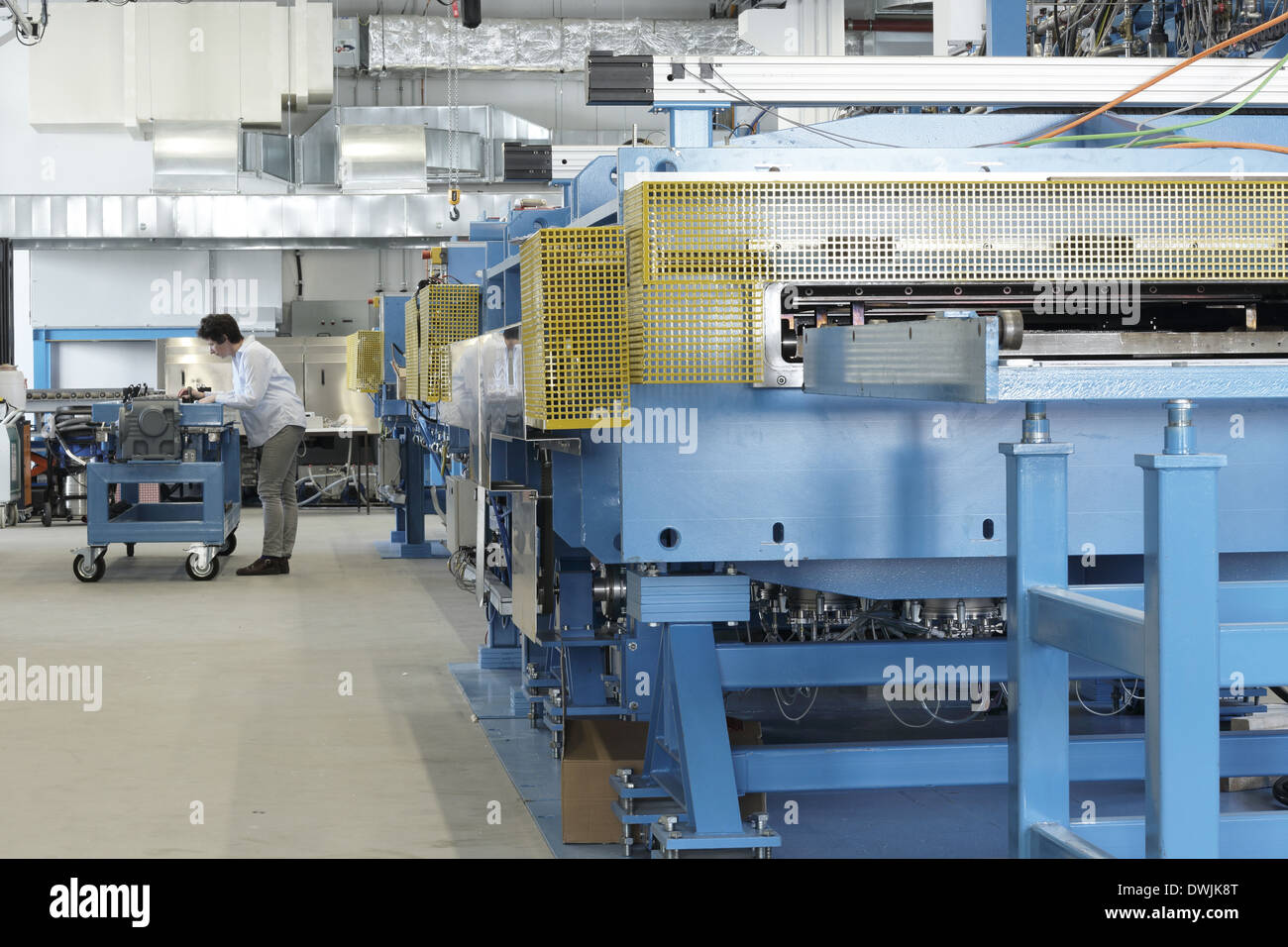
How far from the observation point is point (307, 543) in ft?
28.6

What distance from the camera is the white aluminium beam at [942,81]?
249 centimetres

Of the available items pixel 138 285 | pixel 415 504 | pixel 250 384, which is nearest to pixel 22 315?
pixel 138 285

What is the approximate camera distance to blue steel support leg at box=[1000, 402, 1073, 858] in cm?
176

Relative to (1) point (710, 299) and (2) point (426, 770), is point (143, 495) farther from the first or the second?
(1) point (710, 299)

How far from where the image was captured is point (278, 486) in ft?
23.5

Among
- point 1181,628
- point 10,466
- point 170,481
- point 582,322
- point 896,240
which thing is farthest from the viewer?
point 10,466

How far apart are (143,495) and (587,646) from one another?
5.78m

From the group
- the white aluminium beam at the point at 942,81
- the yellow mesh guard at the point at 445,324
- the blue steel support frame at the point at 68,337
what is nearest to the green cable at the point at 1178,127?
the white aluminium beam at the point at 942,81

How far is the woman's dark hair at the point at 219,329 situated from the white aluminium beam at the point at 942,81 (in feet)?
16.0

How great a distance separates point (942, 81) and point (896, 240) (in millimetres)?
560

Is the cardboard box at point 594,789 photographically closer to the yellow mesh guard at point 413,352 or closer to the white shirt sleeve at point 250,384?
the yellow mesh guard at point 413,352

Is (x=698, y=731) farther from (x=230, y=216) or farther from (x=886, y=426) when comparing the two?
(x=230, y=216)

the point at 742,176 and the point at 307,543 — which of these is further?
the point at 307,543

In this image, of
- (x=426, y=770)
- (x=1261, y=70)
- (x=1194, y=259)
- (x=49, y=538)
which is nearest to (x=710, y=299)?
(x=1194, y=259)
